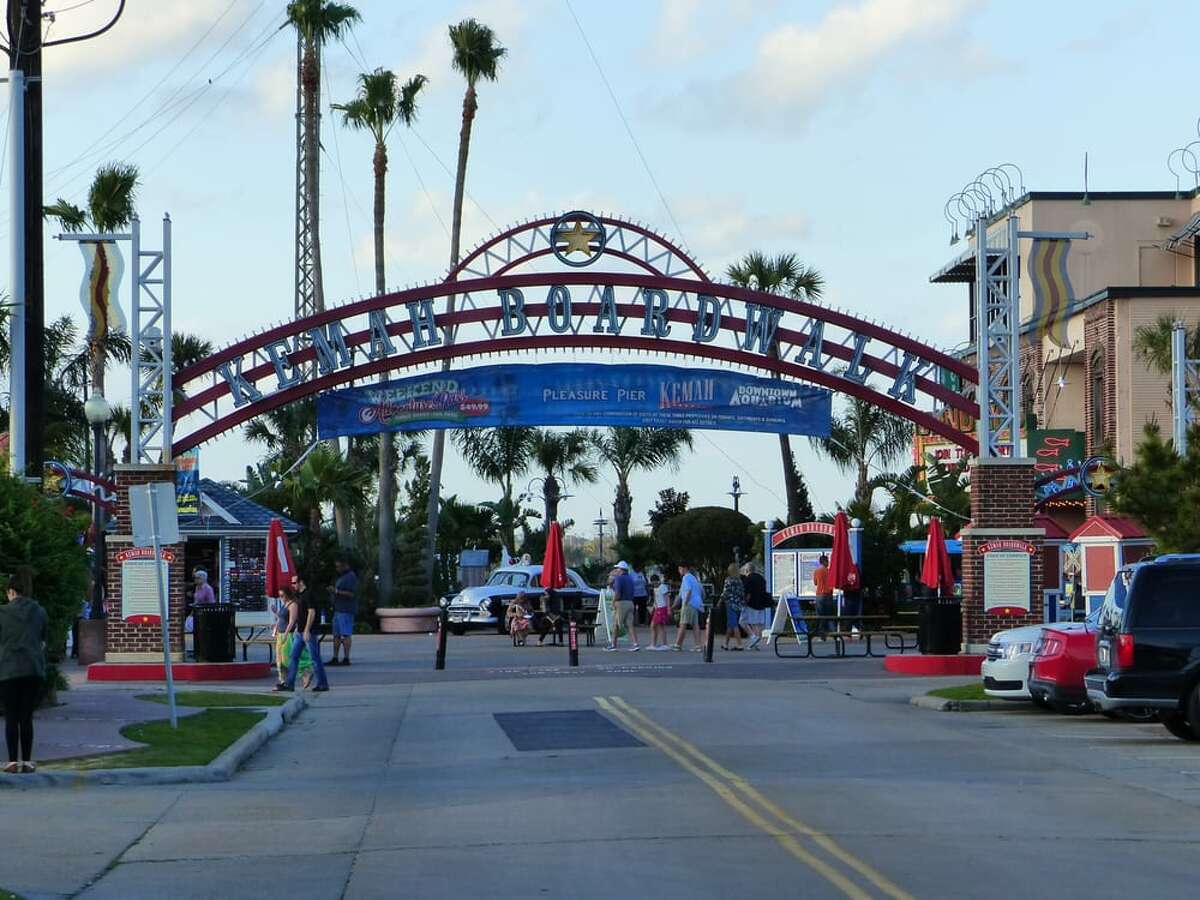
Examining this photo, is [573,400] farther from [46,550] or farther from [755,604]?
[46,550]

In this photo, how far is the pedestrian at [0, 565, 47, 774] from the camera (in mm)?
16156

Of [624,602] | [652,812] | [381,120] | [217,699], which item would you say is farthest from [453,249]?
[652,812]

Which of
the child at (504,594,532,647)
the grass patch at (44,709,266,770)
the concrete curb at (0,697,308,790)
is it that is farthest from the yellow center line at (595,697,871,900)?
the child at (504,594,532,647)

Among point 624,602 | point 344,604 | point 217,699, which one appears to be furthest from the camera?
point 624,602

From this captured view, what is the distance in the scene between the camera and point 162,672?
1170 inches

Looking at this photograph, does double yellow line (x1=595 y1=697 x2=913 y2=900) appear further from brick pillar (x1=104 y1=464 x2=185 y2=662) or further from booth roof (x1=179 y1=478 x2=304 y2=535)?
booth roof (x1=179 y1=478 x2=304 y2=535)

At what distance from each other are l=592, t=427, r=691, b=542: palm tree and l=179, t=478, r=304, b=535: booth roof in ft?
79.1

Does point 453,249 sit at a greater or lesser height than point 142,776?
greater

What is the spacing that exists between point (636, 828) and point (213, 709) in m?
11.7

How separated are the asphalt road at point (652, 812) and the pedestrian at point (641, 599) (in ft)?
86.8

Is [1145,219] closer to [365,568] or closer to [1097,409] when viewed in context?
[1097,409]

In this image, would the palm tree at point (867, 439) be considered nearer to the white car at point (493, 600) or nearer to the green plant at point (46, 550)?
the white car at point (493, 600)

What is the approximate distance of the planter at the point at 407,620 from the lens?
2084 inches

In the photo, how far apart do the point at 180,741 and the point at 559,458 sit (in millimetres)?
59341
